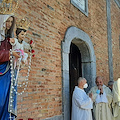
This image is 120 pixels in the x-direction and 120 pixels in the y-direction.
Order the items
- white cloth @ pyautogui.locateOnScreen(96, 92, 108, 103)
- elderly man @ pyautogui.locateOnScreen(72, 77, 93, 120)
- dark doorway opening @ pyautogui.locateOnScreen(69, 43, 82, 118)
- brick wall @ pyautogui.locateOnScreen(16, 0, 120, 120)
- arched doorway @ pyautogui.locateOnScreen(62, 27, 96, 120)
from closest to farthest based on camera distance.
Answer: brick wall @ pyautogui.locateOnScreen(16, 0, 120, 120) < elderly man @ pyautogui.locateOnScreen(72, 77, 93, 120) < arched doorway @ pyautogui.locateOnScreen(62, 27, 96, 120) < white cloth @ pyautogui.locateOnScreen(96, 92, 108, 103) < dark doorway opening @ pyautogui.locateOnScreen(69, 43, 82, 118)

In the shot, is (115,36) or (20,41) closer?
(20,41)

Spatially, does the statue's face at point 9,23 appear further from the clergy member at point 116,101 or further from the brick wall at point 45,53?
the clergy member at point 116,101

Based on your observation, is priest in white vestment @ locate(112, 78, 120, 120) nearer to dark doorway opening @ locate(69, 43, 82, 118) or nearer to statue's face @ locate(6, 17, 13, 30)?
dark doorway opening @ locate(69, 43, 82, 118)

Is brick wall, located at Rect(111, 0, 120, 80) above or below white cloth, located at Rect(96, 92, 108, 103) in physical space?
above

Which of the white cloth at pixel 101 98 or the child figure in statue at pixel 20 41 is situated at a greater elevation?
the child figure in statue at pixel 20 41

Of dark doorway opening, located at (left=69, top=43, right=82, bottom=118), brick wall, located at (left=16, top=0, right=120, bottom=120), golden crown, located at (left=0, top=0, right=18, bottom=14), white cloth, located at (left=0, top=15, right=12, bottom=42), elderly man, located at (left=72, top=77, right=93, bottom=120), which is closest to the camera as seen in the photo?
white cloth, located at (left=0, top=15, right=12, bottom=42)

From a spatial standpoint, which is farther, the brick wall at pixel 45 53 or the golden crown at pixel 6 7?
the brick wall at pixel 45 53

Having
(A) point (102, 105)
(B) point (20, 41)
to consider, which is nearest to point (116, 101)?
(A) point (102, 105)

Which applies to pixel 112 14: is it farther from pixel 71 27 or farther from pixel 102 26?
pixel 71 27

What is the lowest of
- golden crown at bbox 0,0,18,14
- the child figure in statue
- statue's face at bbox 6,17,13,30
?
the child figure in statue

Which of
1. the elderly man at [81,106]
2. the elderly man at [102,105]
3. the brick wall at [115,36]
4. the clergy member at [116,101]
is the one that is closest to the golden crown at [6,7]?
the elderly man at [81,106]

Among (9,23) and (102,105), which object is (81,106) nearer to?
(102,105)

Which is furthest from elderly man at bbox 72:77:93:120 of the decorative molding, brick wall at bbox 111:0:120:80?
brick wall at bbox 111:0:120:80

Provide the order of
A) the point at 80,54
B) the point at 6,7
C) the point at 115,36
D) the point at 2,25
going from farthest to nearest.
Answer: the point at 115,36 → the point at 80,54 → the point at 6,7 → the point at 2,25
